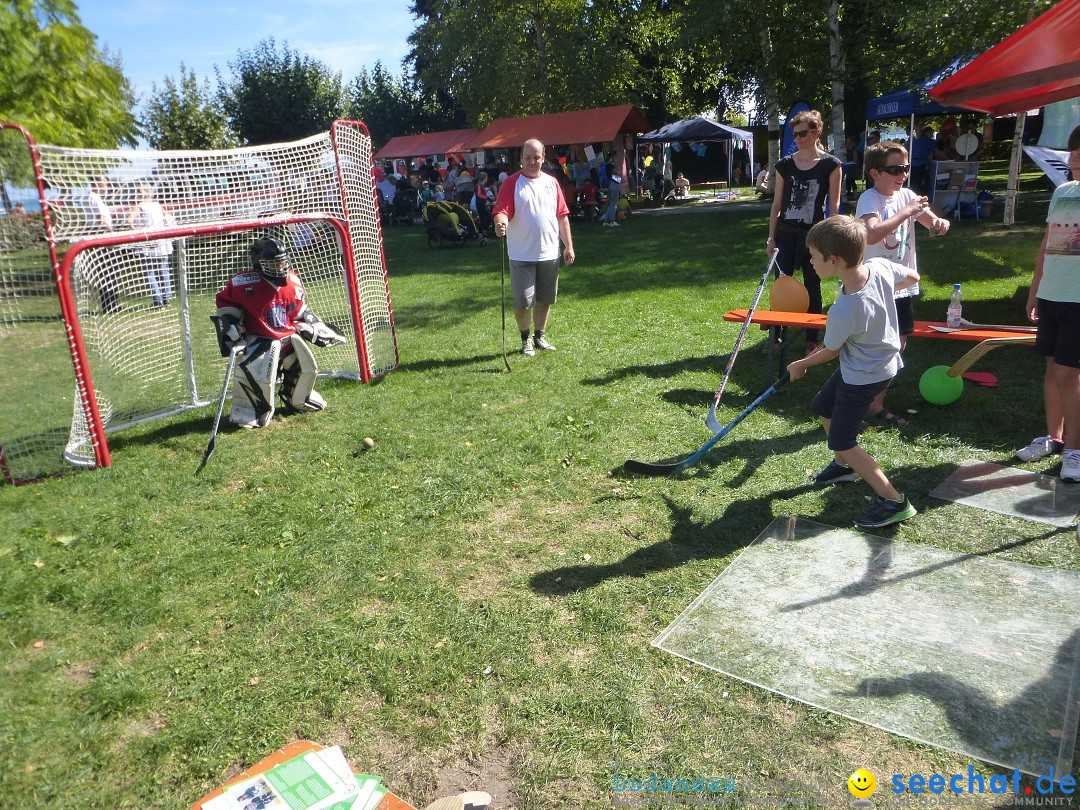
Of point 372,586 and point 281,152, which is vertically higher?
point 281,152

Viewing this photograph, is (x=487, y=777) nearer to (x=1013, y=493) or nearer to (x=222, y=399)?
(x=1013, y=493)

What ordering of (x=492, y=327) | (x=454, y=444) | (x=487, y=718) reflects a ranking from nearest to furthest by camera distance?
(x=487, y=718) < (x=454, y=444) < (x=492, y=327)

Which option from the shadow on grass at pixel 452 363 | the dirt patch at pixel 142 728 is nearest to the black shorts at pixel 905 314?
the shadow on grass at pixel 452 363

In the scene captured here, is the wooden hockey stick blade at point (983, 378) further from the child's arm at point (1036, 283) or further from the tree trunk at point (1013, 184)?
the tree trunk at point (1013, 184)

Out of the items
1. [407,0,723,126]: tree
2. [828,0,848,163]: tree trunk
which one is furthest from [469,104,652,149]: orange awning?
[828,0,848,163]: tree trunk

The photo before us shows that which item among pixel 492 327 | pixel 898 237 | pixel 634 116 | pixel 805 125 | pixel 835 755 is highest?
pixel 634 116

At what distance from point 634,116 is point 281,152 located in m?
19.9

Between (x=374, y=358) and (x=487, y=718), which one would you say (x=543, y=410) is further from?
(x=487, y=718)

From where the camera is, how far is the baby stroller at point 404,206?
26.4 meters

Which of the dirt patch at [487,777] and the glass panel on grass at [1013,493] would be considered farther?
the glass panel on grass at [1013,493]

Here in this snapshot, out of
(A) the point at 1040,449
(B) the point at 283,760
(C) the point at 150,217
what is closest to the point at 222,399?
(C) the point at 150,217

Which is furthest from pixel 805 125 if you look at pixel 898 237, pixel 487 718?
pixel 487 718

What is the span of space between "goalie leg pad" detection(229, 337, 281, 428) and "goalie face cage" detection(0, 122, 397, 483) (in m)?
0.90

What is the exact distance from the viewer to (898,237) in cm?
501
